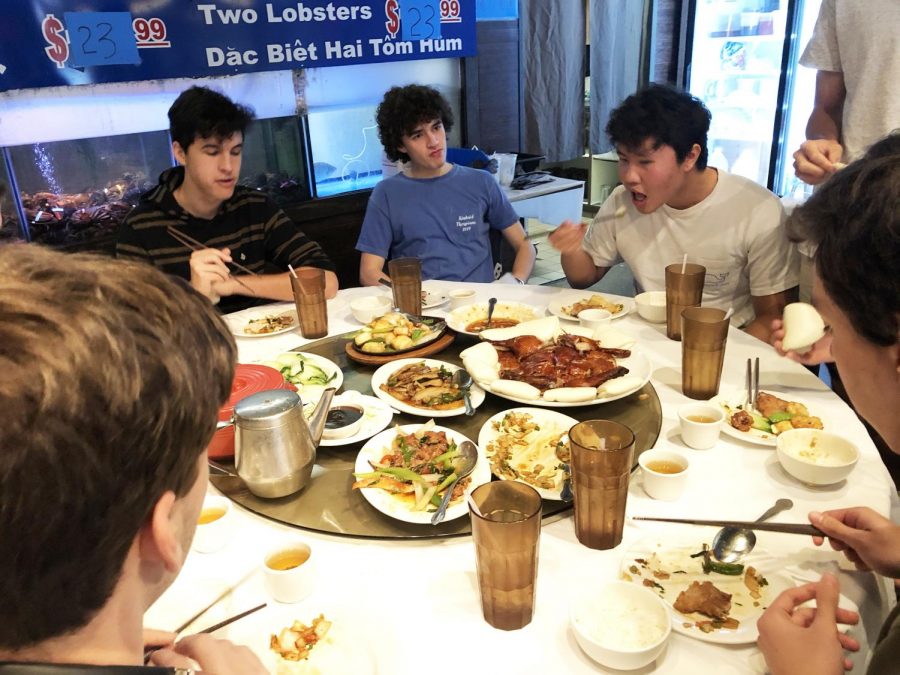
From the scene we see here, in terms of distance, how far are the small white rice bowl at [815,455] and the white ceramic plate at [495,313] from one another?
899 mm

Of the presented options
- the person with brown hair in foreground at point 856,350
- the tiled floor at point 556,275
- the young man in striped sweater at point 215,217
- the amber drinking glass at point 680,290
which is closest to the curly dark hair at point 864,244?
the person with brown hair in foreground at point 856,350

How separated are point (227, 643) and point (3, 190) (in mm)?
3276

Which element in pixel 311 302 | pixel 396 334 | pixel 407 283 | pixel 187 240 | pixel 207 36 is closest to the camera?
pixel 396 334

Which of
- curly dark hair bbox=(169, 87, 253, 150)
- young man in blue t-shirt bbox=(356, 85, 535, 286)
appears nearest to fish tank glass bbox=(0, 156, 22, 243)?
curly dark hair bbox=(169, 87, 253, 150)

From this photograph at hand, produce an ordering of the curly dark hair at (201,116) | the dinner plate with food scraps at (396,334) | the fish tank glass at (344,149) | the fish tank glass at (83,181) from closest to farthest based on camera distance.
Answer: the dinner plate with food scraps at (396,334), the curly dark hair at (201,116), the fish tank glass at (83,181), the fish tank glass at (344,149)

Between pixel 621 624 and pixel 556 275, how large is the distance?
15.9 feet

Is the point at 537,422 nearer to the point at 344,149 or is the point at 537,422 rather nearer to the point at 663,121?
the point at 663,121

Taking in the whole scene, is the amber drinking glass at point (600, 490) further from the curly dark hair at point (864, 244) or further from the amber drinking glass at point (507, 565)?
the curly dark hair at point (864, 244)

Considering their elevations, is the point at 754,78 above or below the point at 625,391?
above

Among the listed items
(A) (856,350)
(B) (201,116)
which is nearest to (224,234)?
(B) (201,116)

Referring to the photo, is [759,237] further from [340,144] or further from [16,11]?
[16,11]

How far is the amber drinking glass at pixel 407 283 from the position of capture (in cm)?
218

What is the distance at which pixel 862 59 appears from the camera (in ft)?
8.15

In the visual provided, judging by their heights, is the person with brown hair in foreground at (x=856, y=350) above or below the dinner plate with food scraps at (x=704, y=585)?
above
